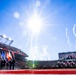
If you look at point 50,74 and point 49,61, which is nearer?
point 50,74

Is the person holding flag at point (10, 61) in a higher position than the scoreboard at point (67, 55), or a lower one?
lower

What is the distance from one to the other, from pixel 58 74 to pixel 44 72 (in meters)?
0.55

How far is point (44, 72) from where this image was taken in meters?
5.18

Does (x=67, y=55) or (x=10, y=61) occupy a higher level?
(x=67, y=55)

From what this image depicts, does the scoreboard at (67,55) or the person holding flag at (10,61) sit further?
the scoreboard at (67,55)

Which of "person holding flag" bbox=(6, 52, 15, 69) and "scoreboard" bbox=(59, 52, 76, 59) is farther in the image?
"scoreboard" bbox=(59, 52, 76, 59)

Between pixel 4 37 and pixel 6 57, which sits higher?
pixel 4 37

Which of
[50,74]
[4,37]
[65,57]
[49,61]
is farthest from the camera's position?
[65,57]

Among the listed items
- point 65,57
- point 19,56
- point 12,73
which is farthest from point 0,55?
point 65,57

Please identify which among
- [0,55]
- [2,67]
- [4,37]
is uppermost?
[4,37]

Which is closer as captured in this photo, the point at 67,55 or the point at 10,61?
the point at 10,61

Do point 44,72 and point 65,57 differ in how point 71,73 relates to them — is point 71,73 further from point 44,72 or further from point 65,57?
point 65,57

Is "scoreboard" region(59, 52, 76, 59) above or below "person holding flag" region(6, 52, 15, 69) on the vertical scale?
above

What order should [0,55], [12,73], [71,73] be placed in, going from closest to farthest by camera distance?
[71,73]
[12,73]
[0,55]
